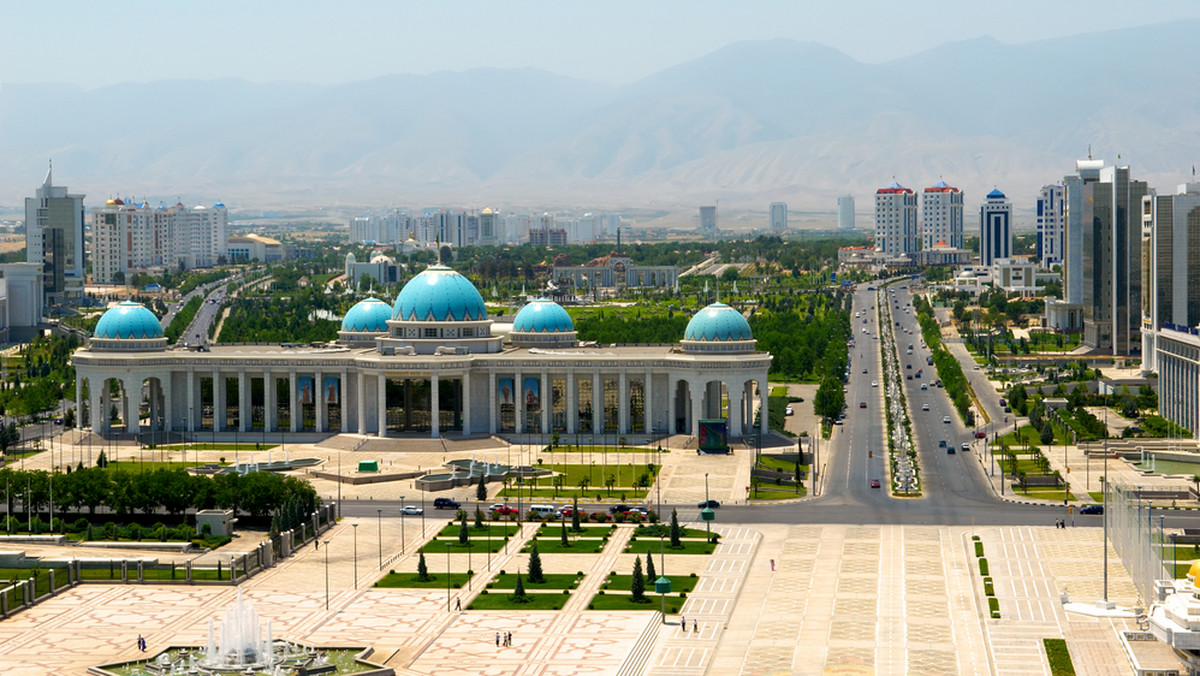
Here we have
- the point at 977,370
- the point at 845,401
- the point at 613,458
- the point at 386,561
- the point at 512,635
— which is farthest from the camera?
the point at 977,370

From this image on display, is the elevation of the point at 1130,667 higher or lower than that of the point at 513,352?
lower

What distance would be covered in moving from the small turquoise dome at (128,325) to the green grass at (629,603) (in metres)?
66.8

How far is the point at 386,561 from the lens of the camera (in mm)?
88750

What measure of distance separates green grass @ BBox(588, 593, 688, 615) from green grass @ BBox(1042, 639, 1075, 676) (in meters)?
15.3

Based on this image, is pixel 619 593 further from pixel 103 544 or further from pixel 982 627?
pixel 103 544

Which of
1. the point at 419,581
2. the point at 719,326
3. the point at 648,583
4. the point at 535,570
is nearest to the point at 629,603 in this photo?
the point at 648,583

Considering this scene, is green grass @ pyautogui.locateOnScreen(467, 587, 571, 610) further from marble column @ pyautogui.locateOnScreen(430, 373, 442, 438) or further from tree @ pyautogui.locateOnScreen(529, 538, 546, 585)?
marble column @ pyautogui.locateOnScreen(430, 373, 442, 438)

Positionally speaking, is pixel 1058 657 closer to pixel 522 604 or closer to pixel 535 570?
pixel 522 604

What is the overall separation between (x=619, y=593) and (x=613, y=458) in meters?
40.4

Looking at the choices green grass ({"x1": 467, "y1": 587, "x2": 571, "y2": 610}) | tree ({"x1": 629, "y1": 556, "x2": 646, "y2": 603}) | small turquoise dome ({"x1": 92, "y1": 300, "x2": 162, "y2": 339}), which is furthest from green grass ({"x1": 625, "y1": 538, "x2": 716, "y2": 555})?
small turquoise dome ({"x1": 92, "y1": 300, "x2": 162, "y2": 339})

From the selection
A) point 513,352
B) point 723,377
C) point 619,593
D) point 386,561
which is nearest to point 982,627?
point 619,593

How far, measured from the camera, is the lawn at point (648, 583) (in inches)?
3204

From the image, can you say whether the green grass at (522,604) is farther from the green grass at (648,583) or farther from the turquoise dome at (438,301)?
the turquoise dome at (438,301)

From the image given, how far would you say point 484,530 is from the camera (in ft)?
315
